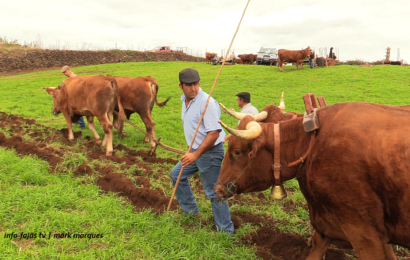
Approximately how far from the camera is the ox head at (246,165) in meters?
3.52

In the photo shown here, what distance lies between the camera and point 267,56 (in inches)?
1312

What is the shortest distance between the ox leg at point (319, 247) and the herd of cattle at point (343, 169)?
11mm

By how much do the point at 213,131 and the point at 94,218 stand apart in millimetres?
1970

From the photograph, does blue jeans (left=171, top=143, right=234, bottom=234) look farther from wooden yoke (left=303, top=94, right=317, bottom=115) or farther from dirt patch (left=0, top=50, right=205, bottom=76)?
dirt patch (left=0, top=50, right=205, bottom=76)

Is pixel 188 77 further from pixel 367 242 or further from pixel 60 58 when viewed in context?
pixel 60 58

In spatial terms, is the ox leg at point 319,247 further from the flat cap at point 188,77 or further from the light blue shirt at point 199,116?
the flat cap at point 188,77

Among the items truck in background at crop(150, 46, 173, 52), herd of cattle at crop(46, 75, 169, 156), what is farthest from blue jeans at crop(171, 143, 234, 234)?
truck in background at crop(150, 46, 173, 52)

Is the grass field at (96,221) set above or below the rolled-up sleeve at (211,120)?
below

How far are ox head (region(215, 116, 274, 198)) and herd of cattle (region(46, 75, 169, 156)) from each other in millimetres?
4301

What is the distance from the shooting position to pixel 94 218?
431 centimetres

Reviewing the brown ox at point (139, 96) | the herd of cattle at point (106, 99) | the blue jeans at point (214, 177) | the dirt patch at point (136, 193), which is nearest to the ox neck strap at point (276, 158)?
the blue jeans at point (214, 177)

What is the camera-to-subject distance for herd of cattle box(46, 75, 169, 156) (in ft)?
27.6

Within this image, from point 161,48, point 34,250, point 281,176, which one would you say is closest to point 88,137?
point 34,250

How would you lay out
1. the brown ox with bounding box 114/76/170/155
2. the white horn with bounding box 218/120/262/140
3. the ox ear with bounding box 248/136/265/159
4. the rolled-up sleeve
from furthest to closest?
the brown ox with bounding box 114/76/170/155, the rolled-up sleeve, the ox ear with bounding box 248/136/265/159, the white horn with bounding box 218/120/262/140
